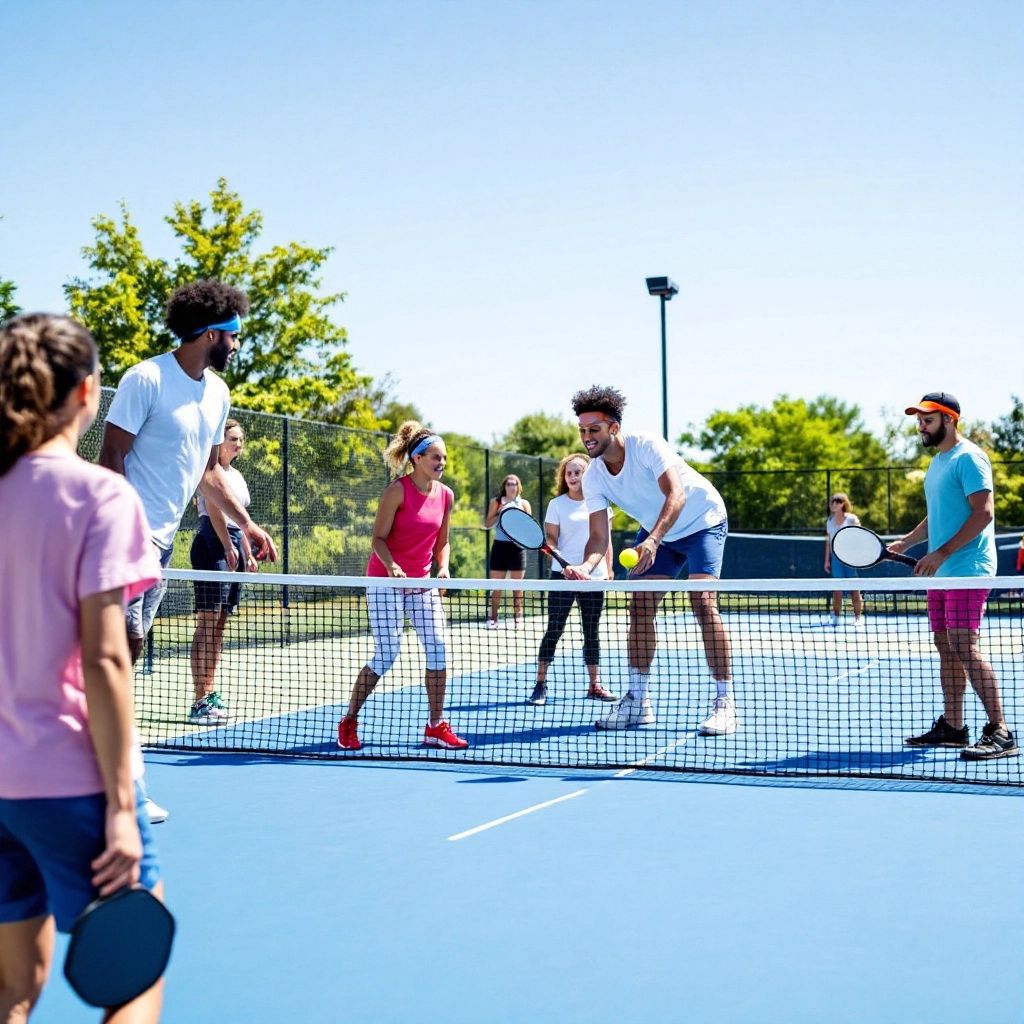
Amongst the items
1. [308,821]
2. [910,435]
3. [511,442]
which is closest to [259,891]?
[308,821]

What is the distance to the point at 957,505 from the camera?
20.2ft

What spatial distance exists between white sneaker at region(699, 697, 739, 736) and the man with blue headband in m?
3.35

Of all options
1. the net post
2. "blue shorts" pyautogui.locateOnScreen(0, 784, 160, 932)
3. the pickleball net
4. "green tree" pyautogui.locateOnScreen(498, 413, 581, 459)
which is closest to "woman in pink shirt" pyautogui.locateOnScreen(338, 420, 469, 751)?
the pickleball net

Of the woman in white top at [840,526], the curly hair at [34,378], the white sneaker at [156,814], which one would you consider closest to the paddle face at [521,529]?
the white sneaker at [156,814]

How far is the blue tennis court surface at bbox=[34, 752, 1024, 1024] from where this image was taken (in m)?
3.08

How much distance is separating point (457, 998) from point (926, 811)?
2.61m

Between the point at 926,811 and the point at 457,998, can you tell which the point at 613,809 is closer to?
the point at 926,811

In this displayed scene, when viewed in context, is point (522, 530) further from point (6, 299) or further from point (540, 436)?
point (540, 436)

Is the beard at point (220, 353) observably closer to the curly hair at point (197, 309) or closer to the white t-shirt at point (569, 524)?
the curly hair at point (197, 309)

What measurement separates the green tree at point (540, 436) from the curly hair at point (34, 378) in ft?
262

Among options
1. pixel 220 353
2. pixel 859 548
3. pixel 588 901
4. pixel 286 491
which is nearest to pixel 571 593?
pixel 859 548

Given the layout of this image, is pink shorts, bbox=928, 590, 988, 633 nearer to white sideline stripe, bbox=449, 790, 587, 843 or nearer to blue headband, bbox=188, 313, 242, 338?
white sideline stripe, bbox=449, 790, 587, 843

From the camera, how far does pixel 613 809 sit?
16.8 feet

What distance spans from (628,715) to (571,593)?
1.14 meters
